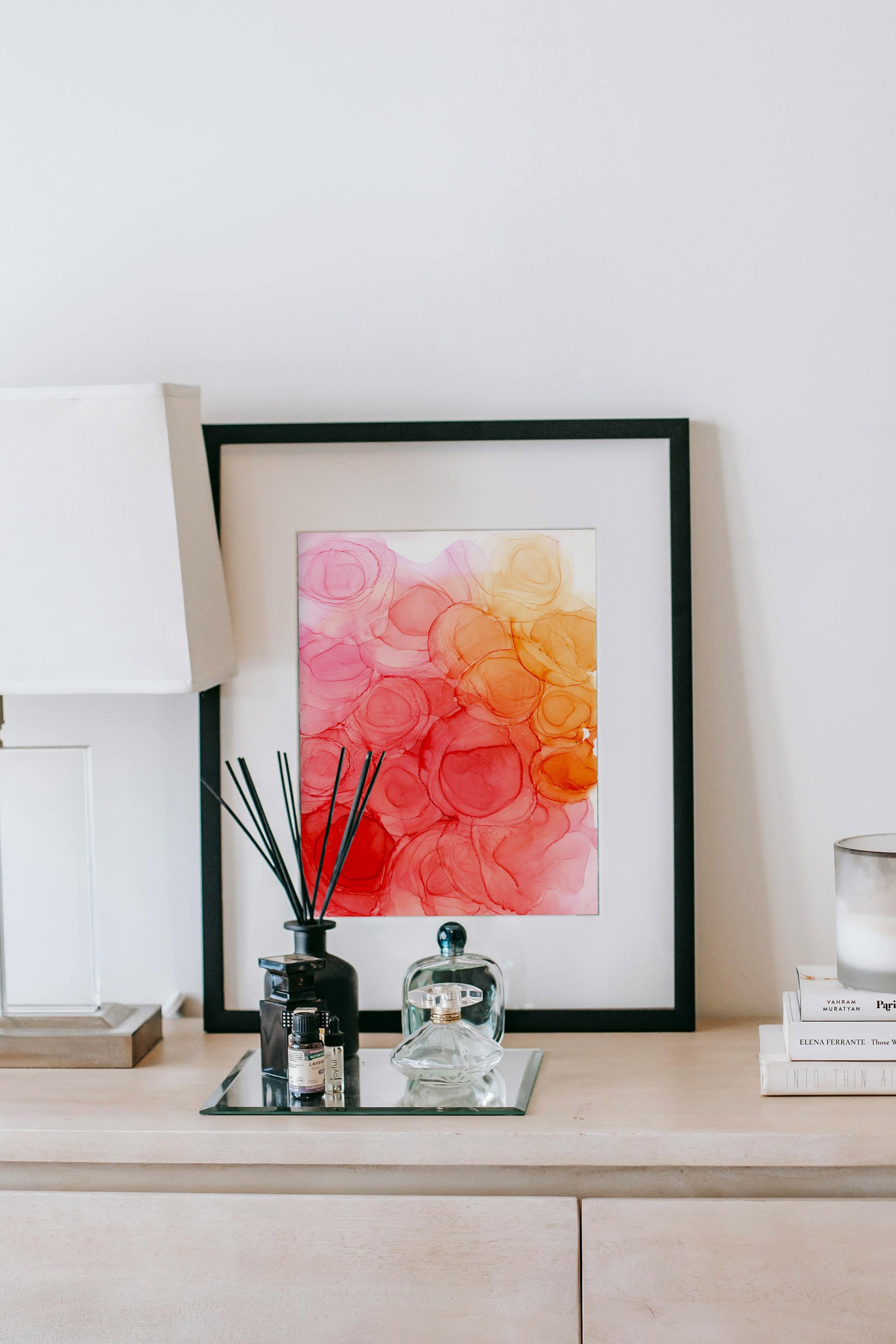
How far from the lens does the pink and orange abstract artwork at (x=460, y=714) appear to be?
124cm

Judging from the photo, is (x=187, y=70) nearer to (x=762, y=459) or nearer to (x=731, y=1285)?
(x=762, y=459)

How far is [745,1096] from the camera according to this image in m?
1.02

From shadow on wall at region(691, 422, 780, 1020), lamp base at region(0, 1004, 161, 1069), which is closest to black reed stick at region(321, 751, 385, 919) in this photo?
lamp base at region(0, 1004, 161, 1069)

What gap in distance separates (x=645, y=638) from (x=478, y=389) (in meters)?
0.33

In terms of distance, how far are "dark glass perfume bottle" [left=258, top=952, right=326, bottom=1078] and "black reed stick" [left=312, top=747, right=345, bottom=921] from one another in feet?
0.23

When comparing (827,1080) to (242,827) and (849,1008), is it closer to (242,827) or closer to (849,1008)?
(849,1008)

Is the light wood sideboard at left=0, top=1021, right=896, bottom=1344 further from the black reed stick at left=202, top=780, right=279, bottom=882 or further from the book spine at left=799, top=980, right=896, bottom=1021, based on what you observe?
the black reed stick at left=202, top=780, right=279, bottom=882

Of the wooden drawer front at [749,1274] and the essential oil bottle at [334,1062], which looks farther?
the essential oil bottle at [334,1062]

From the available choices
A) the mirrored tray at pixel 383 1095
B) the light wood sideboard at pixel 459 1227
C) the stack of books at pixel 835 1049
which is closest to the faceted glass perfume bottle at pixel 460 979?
the mirrored tray at pixel 383 1095

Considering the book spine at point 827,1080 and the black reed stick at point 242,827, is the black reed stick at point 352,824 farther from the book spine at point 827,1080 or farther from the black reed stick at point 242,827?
the book spine at point 827,1080

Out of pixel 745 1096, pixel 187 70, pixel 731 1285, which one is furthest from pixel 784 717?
pixel 187 70

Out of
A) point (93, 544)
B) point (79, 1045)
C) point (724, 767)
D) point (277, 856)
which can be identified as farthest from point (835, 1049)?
point (93, 544)

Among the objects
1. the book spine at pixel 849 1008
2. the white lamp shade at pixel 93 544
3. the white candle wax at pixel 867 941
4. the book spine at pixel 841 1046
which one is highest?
the white lamp shade at pixel 93 544

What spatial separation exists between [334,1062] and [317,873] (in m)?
0.23
